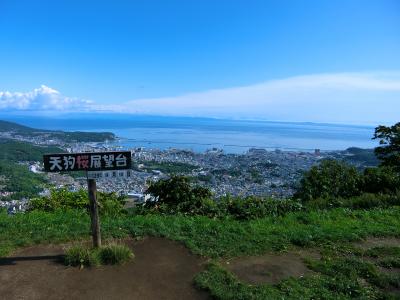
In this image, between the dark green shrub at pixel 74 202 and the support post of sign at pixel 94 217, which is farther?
the dark green shrub at pixel 74 202

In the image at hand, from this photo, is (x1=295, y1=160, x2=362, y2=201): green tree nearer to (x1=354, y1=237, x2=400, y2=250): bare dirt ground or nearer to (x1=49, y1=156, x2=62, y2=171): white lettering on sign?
(x1=354, y1=237, x2=400, y2=250): bare dirt ground

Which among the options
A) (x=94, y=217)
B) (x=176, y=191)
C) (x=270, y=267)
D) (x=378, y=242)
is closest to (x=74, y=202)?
(x=176, y=191)

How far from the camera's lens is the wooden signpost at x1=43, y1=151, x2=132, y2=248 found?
4.75m

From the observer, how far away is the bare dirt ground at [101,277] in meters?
3.98

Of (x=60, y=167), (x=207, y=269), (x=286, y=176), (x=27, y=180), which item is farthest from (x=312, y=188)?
(x=27, y=180)

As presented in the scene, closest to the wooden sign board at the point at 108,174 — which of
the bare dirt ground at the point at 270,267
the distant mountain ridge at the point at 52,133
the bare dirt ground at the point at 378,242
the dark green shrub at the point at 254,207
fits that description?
the bare dirt ground at the point at 270,267

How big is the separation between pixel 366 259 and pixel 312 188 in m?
4.48

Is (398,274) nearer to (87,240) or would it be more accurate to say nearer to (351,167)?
(87,240)

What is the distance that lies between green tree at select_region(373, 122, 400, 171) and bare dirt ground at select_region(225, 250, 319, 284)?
8.18 meters

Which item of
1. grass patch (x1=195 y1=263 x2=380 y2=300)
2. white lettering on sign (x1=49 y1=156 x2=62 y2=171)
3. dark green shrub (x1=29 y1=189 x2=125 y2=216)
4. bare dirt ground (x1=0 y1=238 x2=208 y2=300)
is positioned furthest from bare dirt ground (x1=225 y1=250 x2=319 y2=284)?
dark green shrub (x1=29 y1=189 x2=125 y2=216)

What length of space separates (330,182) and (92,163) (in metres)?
7.04

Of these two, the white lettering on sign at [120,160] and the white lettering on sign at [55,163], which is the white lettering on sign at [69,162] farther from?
the white lettering on sign at [120,160]

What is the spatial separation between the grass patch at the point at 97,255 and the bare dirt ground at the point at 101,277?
0.11m

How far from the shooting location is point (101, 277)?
4336 millimetres
